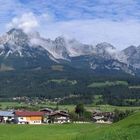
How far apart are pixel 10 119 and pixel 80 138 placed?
122990 mm

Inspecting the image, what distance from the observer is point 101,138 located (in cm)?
4762

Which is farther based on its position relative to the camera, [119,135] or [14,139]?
[14,139]

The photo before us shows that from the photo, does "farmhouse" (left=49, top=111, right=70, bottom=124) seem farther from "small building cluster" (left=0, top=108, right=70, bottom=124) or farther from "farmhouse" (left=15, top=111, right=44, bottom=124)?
"farmhouse" (left=15, top=111, right=44, bottom=124)

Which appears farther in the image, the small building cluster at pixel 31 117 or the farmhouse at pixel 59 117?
the small building cluster at pixel 31 117

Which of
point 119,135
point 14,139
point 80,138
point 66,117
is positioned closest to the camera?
point 119,135

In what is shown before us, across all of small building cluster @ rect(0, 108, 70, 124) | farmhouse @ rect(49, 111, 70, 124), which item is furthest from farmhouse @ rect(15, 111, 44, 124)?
farmhouse @ rect(49, 111, 70, 124)

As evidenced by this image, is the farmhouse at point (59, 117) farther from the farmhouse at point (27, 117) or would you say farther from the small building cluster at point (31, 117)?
the farmhouse at point (27, 117)

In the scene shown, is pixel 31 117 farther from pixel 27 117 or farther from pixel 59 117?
pixel 59 117

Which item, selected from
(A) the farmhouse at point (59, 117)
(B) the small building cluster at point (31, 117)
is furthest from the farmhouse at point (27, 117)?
(A) the farmhouse at point (59, 117)

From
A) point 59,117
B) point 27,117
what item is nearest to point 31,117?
point 27,117

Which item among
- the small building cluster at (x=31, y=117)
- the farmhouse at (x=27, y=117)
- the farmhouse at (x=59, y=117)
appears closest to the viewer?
the farmhouse at (x=59, y=117)

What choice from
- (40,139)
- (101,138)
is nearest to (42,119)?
(40,139)

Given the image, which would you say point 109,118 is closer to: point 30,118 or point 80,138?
point 30,118

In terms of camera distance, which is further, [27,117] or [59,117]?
[59,117]
